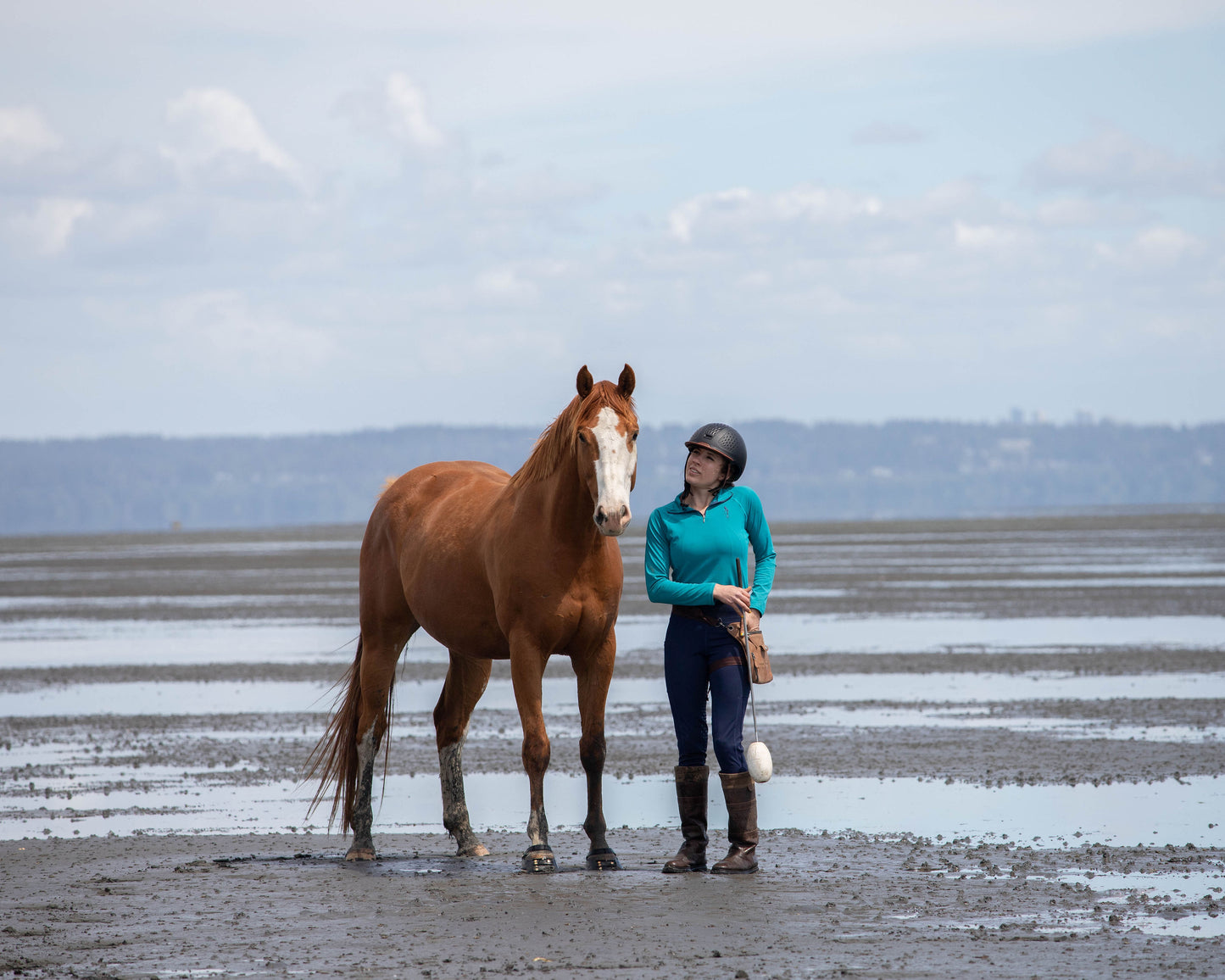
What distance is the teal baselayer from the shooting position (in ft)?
25.5

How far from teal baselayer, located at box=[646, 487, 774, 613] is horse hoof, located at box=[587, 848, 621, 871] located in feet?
4.35

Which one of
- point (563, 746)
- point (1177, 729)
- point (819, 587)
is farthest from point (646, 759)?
point (819, 587)

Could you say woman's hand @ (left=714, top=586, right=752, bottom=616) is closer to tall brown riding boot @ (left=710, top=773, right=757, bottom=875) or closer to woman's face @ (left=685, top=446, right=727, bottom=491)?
woman's face @ (left=685, top=446, right=727, bottom=491)

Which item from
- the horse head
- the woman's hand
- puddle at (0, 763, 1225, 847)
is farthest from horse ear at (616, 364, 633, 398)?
puddle at (0, 763, 1225, 847)

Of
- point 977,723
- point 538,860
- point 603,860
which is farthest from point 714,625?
point 977,723

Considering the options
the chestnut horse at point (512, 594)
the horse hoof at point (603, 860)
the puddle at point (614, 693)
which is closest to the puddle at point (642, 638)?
the puddle at point (614, 693)

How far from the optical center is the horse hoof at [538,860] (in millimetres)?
7887

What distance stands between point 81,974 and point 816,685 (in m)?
11.6

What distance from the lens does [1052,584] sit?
3456cm

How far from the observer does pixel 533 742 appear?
25.9ft

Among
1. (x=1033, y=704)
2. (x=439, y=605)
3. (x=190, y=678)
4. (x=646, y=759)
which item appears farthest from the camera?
(x=190, y=678)

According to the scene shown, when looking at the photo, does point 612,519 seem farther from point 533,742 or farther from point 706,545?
point 533,742

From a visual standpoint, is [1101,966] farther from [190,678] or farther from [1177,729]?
[190,678]

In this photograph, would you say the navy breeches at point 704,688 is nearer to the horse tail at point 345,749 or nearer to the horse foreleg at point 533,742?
the horse foreleg at point 533,742
